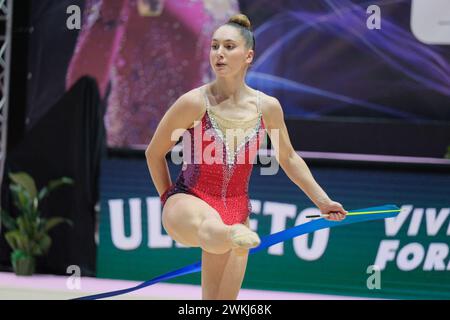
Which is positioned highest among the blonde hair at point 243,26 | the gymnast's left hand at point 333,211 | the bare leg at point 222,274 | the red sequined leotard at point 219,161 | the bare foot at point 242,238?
the blonde hair at point 243,26

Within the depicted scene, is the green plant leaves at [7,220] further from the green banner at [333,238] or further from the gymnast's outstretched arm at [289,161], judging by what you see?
the gymnast's outstretched arm at [289,161]

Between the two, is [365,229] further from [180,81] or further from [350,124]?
[180,81]

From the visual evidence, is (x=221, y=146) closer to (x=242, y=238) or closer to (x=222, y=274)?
(x=222, y=274)

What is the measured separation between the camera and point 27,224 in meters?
7.80

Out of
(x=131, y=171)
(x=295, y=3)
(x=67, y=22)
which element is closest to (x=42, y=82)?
(x=67, y=22)

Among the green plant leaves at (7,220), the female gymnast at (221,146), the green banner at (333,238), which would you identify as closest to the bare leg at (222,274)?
the female gymnast at (221,146)

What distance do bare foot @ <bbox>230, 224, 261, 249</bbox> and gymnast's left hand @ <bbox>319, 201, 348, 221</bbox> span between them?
0.81 metres

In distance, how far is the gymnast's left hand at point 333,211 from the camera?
4.00 meters

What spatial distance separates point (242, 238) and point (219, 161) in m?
0.66

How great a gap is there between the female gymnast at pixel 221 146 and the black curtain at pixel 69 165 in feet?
13.2

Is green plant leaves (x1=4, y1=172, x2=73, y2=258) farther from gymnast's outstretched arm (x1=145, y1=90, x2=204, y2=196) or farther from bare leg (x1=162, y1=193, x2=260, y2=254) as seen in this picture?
bare leg (x1=162, y1=193, x2=260, y2=254)

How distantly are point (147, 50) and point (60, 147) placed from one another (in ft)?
4.31

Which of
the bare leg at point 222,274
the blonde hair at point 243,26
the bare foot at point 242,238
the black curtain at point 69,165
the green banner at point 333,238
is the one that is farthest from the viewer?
the black curtain at point 69,165

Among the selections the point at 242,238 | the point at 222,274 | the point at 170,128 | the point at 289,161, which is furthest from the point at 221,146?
the point at 242,238
